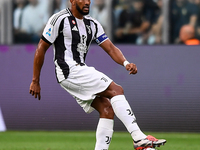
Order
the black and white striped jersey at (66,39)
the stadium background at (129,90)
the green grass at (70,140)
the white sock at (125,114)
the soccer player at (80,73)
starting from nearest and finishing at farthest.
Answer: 1. the white sock at (125,114)
2. the soccer player at (80,73)
3. the black and white striped jersey at (66,39)
4. the green grass at (70,140)
5. the stadium background at (129,90)

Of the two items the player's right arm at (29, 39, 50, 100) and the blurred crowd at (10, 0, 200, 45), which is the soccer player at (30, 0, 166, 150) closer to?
the player's right arm at (29, 39, 50, 100)

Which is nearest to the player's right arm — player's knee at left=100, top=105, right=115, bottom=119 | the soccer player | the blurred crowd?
the soccer player

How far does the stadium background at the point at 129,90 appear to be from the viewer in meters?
10.4

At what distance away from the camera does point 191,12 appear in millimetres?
10812

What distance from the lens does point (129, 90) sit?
10.6 m

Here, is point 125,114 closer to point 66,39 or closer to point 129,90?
point 66,39

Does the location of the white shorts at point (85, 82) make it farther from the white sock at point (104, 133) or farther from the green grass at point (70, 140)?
the green grass at point (70, 140)

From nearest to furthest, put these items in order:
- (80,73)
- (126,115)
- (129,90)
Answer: (126,115), (80,73), (129,90)

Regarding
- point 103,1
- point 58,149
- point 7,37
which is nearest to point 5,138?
point 58,149

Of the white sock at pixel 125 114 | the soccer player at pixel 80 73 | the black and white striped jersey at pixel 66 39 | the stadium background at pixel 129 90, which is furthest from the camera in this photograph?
the stadium background at pixel 129 90

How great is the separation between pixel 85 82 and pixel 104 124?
1.79ft

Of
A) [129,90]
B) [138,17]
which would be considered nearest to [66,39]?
[129,90]

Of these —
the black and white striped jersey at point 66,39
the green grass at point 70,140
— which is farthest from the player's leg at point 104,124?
the green grass at point 70,140

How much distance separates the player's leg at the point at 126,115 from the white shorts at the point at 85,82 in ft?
0.29
